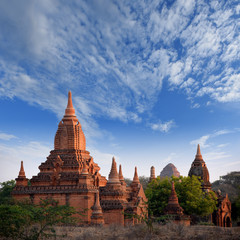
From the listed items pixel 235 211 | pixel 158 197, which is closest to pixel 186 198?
pixel 158 197

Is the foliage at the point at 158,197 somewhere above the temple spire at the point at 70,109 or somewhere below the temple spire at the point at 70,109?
below

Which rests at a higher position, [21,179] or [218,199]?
[21,179]

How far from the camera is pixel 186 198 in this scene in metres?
39.6

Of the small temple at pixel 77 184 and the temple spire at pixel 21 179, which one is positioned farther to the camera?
the temple spire at pixel 21 179

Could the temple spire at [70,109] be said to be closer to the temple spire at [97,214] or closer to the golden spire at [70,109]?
the golden spire at [70,109]

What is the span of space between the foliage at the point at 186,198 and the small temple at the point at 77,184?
2.31m

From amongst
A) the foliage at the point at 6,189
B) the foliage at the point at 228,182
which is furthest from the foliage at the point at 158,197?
the foliage at the point at 228,182

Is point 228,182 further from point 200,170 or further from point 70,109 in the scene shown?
point 70,109

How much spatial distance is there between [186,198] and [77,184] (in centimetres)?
1265

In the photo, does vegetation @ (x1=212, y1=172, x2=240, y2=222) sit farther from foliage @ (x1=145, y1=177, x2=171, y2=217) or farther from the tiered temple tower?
foliage @ (x1=145, y1=177, x2=171, y2=217)

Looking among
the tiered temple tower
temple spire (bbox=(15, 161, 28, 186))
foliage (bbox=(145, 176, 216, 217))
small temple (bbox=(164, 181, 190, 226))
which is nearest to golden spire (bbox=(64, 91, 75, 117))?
temple spire (bbox=(15, 161, 28, 186))

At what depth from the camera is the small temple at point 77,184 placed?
1325 inches

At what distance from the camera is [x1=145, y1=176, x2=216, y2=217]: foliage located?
127 feet

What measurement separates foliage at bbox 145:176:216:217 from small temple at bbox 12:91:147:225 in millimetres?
2313
